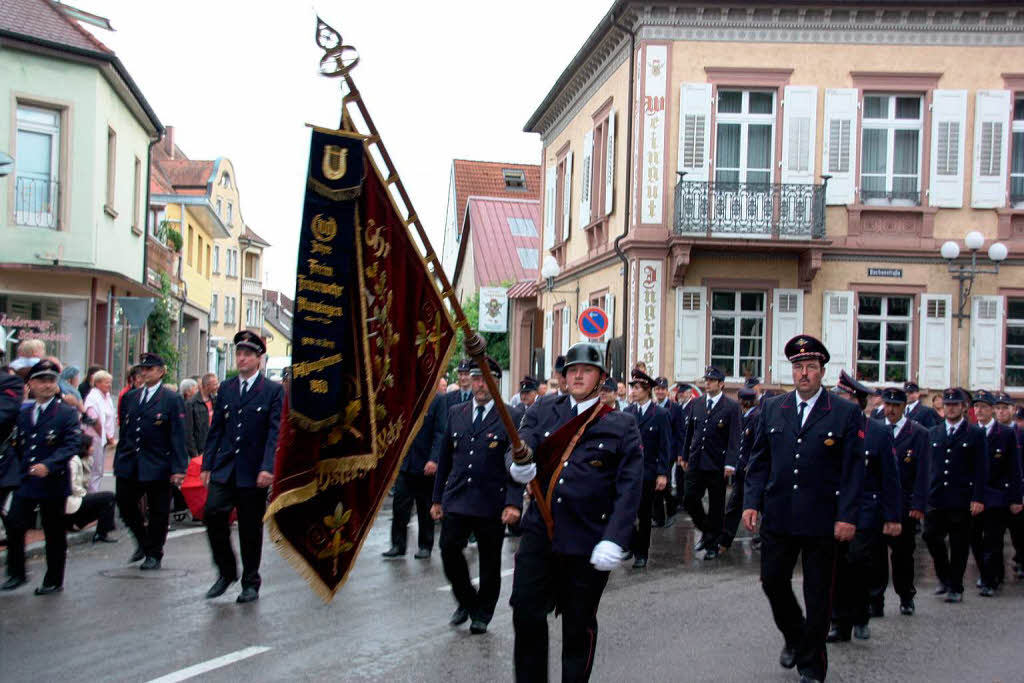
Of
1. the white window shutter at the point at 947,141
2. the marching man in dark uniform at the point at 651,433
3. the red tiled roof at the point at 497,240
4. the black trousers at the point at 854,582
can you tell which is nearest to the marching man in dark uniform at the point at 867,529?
the black trousers at the point at 854,582

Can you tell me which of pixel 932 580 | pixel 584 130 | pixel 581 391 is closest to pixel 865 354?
pixel 584 130

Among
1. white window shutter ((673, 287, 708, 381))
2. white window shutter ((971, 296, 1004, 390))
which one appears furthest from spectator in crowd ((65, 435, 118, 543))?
white window shutter ((971, 296, 1004, 390))

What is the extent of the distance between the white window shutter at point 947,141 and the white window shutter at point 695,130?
4.52m

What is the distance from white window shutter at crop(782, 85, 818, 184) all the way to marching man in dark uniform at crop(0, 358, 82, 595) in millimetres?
17206

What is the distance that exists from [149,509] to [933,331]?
697 inches

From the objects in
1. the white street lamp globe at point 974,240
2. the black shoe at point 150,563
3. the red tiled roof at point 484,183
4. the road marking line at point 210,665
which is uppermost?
the red tiled roof at point 484,183

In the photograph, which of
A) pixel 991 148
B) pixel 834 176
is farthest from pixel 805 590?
pixel 991 148

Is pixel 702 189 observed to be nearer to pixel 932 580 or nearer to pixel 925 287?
pixel 925 287

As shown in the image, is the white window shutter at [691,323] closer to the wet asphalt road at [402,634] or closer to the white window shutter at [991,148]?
the white window shutter at [991,148]

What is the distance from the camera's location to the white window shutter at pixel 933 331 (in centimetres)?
2438

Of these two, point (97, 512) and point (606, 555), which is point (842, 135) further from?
point (606, 555)

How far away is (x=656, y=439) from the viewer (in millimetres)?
13711

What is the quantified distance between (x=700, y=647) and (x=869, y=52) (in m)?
18.7

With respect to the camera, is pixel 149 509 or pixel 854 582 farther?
pixel 149 509
